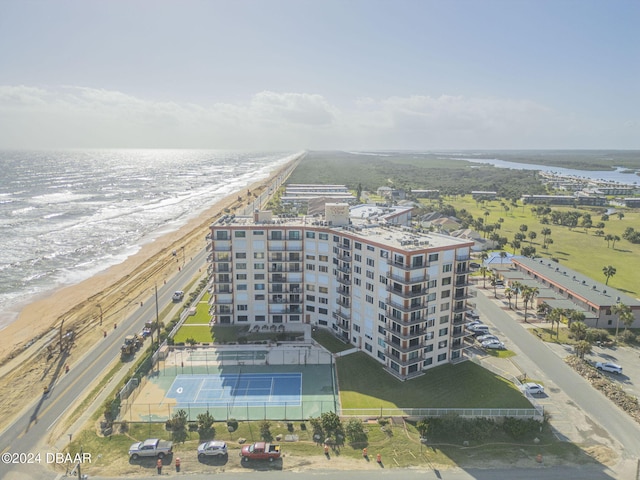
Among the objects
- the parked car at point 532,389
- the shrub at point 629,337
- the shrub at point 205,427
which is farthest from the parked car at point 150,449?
the shrub at point 629,337

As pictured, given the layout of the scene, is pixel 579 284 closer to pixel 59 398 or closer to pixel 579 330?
pixel 579 330

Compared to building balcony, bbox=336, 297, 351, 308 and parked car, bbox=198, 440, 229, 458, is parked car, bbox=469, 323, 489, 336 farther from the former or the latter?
parked car, bbox=198, 440, 229, 458

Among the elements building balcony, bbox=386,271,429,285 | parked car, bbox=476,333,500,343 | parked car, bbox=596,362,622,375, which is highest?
building balcony, bbox=386,271,429,285

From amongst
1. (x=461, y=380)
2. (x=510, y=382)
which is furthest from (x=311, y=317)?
(x=510, y=382)

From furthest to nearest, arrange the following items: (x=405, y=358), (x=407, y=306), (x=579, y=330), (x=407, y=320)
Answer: (x=579, y=330) < (x=405, y=358) < (x=407, y=320) < (x=407, y=306)

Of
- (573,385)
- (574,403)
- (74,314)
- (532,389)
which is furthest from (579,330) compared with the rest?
(74,314)

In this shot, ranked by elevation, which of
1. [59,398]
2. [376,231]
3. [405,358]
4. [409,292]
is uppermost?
[376,231]

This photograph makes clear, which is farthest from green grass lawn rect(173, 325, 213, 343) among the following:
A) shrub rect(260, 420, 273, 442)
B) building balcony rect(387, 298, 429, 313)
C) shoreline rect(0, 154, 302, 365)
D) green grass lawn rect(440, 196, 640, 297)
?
green grass lawn rect(440, 196, 640, 297)

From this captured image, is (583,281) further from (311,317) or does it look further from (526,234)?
(526,234)
